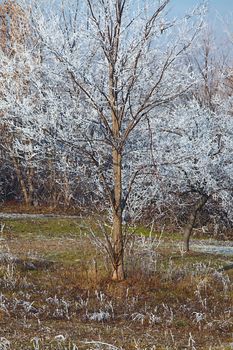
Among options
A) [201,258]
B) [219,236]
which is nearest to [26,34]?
[219,236]

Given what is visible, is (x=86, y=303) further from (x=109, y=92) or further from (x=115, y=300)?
(x=109, y=92)

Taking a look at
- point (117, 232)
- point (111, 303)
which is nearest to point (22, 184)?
point (117, 232)

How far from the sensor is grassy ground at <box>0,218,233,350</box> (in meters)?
5.91

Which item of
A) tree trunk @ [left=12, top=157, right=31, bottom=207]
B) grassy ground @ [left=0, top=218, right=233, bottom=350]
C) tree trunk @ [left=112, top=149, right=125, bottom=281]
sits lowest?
grassy ground @ [left=0, top=218, right=233, bottom=350]

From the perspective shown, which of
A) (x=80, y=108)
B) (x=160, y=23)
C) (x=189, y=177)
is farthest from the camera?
(x=189, y=177)

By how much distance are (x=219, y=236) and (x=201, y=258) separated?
7.30 metres

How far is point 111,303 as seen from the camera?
8.03m

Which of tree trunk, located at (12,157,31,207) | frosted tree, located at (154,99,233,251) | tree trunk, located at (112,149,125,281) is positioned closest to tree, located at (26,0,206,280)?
tree trunk, located at (112,149,125,281)

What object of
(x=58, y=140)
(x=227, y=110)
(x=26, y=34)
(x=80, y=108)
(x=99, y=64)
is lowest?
(x=58, y=140)

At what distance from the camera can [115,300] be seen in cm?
833

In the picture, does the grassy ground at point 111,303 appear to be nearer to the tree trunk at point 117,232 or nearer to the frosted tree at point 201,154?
the tree trunk at point 117,232

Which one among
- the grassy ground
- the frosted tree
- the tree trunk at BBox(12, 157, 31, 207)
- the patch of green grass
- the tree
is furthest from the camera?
the tree trunk at BBox(12, 157, 31, 207)

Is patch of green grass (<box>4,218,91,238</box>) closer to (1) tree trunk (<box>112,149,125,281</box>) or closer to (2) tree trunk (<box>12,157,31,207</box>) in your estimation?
(2) tree trunk (<box>12,157,31,207</box>)

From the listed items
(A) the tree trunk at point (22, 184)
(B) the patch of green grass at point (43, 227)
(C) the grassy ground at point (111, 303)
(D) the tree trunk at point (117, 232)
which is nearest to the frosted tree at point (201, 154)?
(B) the patch of green grass at point (43, 227)
